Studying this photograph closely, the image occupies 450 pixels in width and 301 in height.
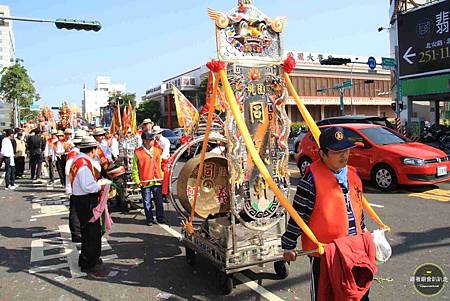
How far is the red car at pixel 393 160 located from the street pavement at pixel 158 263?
2.16 feet

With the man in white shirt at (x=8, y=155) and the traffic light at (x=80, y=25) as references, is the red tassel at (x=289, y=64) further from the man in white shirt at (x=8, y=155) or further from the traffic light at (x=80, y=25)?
the man in white shirt at (x=8, y=155)

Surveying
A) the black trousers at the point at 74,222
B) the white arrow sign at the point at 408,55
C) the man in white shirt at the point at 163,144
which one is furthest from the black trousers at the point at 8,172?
the white arrow sign at the point at 408,55

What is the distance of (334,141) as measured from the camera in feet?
8.54

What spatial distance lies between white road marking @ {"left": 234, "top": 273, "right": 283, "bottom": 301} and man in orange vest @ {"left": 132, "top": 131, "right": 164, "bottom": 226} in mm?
2946

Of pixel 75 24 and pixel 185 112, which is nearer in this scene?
pixel 185 112

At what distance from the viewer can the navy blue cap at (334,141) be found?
2582 mm

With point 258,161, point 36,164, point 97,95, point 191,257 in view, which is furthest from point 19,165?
point 97,95

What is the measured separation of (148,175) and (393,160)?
5.61 metres

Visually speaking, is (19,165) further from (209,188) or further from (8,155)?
(209,188)

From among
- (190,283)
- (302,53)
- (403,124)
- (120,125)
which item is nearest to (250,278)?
(190,283)

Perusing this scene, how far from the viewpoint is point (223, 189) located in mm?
5332

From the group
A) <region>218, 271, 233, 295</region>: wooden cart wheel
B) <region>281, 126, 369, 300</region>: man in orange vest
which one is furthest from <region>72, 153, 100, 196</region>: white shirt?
<region>281, 126, 369, 300</region>: man in orange vest

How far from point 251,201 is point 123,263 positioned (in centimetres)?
220

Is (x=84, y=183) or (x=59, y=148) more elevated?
(x=59, y=148)
